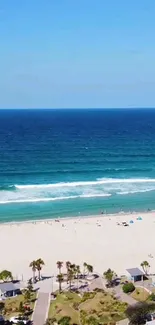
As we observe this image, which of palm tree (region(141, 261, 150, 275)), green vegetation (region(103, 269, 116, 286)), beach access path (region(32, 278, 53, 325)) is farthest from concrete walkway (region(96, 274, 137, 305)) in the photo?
beach access path (region(32, 278, 53, 325))

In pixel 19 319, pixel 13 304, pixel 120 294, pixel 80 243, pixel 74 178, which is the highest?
pixel 74 178

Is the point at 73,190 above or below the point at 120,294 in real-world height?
above

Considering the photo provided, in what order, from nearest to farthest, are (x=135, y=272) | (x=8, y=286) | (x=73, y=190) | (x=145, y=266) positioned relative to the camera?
(x=8, y=286), (x=135, y=272), (x=145, y=266), (x=73, y=190)

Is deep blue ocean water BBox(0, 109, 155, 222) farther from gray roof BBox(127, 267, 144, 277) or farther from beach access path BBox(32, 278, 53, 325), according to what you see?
gray roof BBox(127, 267, 144, 277)

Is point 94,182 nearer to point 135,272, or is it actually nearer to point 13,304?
point 135,272

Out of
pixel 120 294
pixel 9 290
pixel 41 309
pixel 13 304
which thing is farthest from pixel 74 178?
pixel 41 309

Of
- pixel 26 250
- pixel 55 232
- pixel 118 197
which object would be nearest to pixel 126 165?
pixel 118 197

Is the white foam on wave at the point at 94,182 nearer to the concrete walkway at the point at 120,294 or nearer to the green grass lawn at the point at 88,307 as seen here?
the concrete walkway at the point at 120,294
